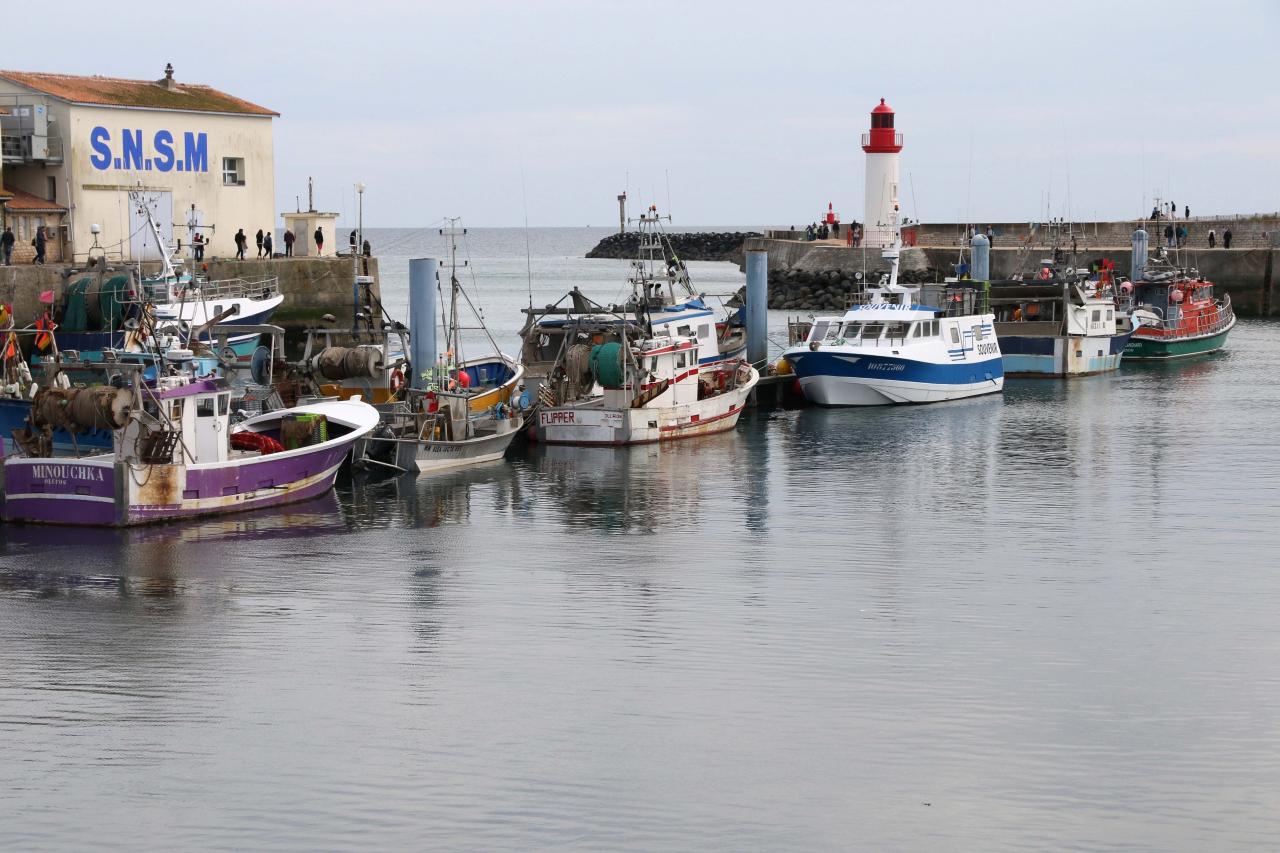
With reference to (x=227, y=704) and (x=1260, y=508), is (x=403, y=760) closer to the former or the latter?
(x=227, y=704)

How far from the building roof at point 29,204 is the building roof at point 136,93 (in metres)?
2.78

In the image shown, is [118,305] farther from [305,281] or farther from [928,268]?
[928,268]

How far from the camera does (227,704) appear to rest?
15742 mm

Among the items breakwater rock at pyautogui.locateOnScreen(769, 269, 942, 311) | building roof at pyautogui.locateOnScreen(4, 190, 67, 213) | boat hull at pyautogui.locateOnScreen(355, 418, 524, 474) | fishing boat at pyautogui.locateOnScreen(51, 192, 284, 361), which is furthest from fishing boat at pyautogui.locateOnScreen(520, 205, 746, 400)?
breakwater rock at pyautogui.locateOnScreen(769, 269, 942, 311)

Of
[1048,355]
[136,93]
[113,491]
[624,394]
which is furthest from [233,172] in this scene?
[113,491]

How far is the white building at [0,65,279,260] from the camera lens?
44.7 metres

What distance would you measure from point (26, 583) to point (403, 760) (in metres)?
8.29

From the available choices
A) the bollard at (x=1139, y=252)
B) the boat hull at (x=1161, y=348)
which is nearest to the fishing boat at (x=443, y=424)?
the boat hull at (x=1161, y=348)

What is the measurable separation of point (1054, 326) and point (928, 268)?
25.8 metres

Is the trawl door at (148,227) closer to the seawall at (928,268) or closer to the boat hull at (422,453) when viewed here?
the boat hull at (422,453)

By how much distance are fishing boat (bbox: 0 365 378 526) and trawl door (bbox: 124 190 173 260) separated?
22538 mm

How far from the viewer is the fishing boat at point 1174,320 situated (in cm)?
5197

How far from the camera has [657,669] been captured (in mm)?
16859

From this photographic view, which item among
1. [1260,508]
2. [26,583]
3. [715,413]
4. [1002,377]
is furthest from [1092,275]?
[26,583]
